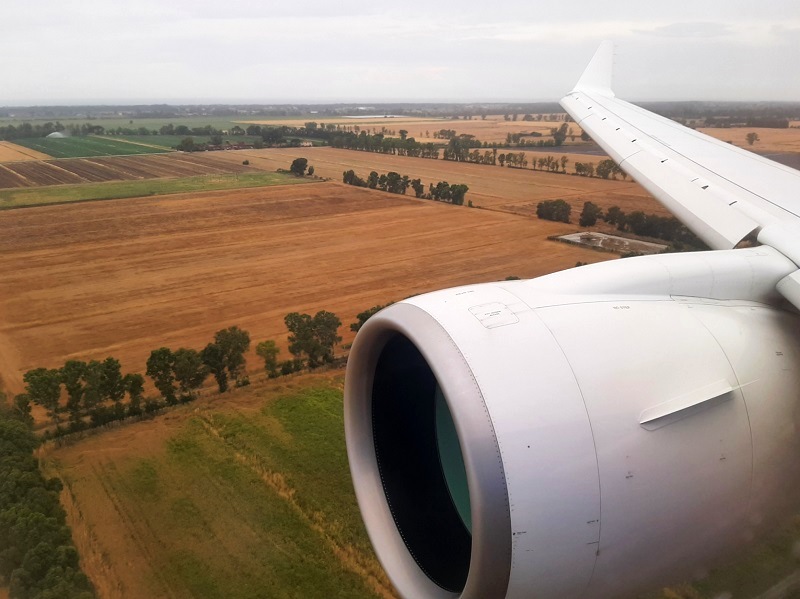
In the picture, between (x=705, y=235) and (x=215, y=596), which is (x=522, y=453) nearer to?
(x=705, y=235)

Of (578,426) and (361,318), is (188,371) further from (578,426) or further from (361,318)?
(578,426)

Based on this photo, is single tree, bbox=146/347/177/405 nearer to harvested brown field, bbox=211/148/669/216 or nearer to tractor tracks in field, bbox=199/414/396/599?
tractor tracks in field, bbox=199/414/396/599

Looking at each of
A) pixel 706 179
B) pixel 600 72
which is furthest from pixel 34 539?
pixel 600 72

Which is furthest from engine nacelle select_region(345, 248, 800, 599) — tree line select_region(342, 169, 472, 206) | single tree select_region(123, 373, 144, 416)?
tree line select_region(342, 169, 472, 206)

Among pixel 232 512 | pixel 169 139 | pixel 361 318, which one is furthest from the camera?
pixel 169 139

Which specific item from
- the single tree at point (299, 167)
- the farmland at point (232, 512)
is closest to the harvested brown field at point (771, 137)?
the farmland at point (232, 512)

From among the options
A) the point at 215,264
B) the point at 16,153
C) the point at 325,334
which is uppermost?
the point at 16,153
